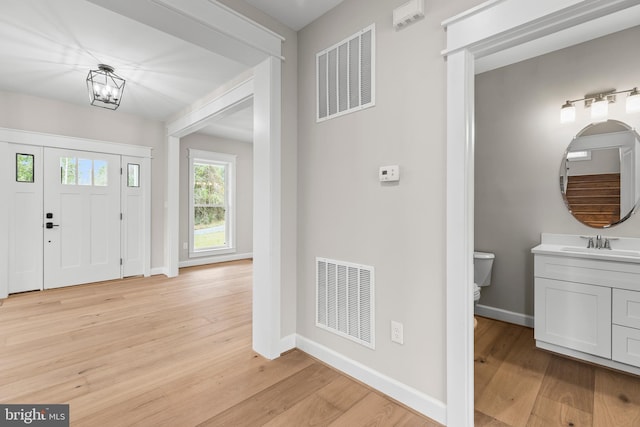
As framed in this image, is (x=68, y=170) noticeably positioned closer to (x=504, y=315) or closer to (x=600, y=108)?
(x=504, y=315)

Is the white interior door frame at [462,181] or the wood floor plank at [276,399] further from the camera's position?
the wood floor plank at [276,399]

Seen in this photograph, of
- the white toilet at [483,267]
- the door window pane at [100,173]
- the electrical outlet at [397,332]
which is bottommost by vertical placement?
the electrical outlet at [397,332]

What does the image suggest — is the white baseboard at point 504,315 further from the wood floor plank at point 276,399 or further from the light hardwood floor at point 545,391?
the wood floor plank at point 276,399

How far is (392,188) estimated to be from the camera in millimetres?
1807

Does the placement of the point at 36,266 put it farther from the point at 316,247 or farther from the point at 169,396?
the point at 316,247

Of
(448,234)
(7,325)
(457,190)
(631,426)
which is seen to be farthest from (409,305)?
(7,325)

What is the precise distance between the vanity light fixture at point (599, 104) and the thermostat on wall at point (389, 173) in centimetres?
203

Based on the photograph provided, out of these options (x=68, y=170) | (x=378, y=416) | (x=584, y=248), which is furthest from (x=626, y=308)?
(x=68, y=170)

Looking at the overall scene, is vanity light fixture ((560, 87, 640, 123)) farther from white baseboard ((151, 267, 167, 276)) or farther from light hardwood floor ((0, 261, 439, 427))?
white baseboard ((151, 267, 167, 276))

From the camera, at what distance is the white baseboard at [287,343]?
2.34 m

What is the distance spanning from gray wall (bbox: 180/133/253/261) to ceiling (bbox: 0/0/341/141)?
150cm

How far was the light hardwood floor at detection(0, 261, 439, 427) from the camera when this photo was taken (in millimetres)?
1646

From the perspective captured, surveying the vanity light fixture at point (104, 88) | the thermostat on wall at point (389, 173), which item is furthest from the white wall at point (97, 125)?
the thermostat on wall at point (389, 173)

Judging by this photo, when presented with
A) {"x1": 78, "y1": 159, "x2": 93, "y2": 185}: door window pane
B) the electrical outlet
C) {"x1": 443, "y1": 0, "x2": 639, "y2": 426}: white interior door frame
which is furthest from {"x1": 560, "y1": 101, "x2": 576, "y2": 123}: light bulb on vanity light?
{"x1": 78, "y1": 159, "x2": 93, "y2": 185}: door window pane
